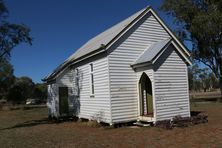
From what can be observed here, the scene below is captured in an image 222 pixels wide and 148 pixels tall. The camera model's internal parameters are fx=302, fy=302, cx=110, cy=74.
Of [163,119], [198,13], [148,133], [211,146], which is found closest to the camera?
[211,146]

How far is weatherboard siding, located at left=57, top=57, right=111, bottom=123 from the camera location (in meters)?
17.5

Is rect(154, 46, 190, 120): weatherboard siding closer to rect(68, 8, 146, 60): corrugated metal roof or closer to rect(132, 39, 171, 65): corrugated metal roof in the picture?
rect(132, 39, 171, 65): corrugated metal roof

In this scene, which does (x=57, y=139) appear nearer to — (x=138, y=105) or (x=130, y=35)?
(x=138, y=105)

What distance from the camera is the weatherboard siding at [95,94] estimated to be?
1753 cm

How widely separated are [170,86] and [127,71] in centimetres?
264

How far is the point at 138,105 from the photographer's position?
58.4 feet

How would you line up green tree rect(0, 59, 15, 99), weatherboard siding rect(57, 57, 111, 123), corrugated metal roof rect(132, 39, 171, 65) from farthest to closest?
green tree rect(0, 59, 15, 99) < weatherboard siding rect(57, 57, 111, 123) < corrugated metal roof rect(132, 39, 171, 65)

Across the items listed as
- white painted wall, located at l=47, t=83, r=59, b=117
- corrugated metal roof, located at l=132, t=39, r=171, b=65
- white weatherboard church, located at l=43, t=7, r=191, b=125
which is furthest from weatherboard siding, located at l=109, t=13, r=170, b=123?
white painted wall, located at l=47, t=83, r=59, b=117

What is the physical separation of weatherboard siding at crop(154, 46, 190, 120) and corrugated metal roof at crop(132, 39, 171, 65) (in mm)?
467

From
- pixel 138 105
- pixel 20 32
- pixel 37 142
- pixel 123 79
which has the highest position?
pixel 20 32

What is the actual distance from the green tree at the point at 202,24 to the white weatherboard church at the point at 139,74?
18818mm

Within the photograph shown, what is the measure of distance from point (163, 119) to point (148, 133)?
2.68m

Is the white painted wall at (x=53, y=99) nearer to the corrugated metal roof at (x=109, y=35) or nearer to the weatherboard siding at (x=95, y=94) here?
the weatherboard siding at (x=95, y=94)

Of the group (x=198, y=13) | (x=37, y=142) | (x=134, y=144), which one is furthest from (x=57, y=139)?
(x=198, y=13)
